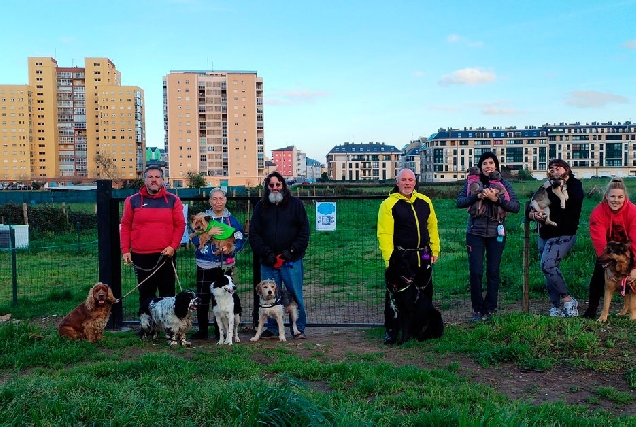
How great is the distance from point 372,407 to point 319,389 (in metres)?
0.95

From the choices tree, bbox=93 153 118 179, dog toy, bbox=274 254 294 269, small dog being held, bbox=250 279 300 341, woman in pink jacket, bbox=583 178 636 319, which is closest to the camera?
woman in pink jacket, bbox=583 178 636 319

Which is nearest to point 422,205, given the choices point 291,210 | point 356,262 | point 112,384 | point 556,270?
point 291,210

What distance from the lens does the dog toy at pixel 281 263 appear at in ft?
23.8

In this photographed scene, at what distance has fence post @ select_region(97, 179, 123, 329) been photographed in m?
8.01

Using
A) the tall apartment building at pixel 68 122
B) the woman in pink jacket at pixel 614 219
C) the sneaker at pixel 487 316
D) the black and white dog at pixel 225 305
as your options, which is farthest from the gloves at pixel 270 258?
the tall apartment building at pixel 68 122

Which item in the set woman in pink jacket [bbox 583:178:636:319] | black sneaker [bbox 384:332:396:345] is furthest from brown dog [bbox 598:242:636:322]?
black sneaker [bbox 384:332:396:345]

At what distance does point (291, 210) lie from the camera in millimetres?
7305

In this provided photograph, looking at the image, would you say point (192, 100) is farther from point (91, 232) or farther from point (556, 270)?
point (556, 270)

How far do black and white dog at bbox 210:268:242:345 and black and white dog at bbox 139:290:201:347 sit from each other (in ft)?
0.81

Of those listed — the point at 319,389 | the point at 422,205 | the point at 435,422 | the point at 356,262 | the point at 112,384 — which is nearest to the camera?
the point at 435,422

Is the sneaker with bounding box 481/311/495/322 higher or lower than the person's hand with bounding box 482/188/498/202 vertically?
lower

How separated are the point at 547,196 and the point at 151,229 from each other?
5.04 meters

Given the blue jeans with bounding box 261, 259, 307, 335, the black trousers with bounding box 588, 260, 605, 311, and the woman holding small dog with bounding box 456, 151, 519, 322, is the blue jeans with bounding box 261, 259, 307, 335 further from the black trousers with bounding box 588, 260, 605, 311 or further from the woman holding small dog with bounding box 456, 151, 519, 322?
the black trousers with bounding box 588, 260, 605, 311

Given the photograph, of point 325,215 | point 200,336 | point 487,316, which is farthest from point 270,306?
point 487,316
